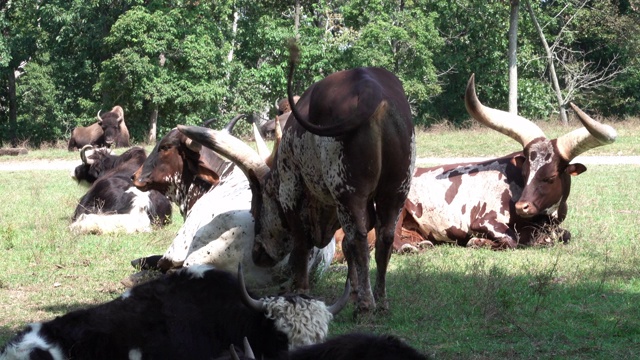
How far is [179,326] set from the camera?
556 cm

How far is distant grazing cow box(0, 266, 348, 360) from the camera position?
17.2ft

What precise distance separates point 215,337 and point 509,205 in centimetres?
636

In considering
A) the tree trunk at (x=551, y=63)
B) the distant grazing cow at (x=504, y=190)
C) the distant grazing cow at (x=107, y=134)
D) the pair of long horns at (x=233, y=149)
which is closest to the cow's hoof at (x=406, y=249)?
the distant grazing cow at (x=504, y=190)

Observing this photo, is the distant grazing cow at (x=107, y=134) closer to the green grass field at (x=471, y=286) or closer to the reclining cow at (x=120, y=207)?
the green grass field at (x=471, y=286)

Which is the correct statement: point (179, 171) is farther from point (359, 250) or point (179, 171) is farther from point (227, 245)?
point (359, 250)

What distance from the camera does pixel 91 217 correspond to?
12.4 m

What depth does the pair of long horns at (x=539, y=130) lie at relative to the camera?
10.7 m

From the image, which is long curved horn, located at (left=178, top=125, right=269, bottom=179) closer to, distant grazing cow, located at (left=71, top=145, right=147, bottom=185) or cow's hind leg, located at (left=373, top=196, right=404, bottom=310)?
cow's hind leg, located at (left=373, top=196, right=404, bottom=310)

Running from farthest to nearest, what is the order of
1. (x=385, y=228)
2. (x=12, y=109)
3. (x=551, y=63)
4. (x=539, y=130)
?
1. (x=12, y=109)
2. (x=551, y=63)
3. (x=539, y=130)
4. (x=385, y=228)

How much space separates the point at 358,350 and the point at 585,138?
7.81m

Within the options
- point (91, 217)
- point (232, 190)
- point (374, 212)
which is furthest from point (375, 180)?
point (91, 217)

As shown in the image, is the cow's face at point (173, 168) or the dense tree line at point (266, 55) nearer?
the cow's face at point (173, 168)

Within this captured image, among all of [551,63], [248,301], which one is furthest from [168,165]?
[551,63]

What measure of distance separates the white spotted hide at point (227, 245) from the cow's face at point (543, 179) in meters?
2.70
